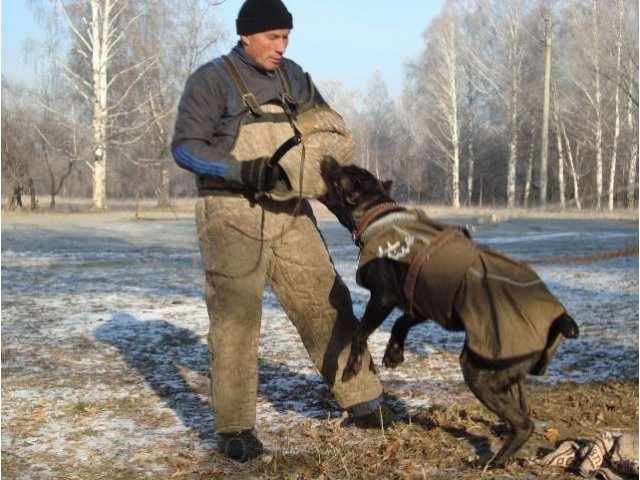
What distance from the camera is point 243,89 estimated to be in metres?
3.51

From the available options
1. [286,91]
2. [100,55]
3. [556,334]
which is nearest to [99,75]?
[100,55]

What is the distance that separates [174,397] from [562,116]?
37.4 m

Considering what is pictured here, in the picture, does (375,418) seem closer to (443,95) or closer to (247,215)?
(247,215)

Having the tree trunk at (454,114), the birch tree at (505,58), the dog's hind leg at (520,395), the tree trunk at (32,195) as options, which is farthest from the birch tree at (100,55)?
the dog's hind leg at (520,395)

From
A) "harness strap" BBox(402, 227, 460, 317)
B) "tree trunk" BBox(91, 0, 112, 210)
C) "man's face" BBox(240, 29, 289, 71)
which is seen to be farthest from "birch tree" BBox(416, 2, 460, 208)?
"harness strap" BBox(402, 227, 460, 317)

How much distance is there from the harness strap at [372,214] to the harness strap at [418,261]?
0.31 meters

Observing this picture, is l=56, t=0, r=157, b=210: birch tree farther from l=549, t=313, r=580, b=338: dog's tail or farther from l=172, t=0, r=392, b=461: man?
l=549, t=313, r=580, b=338: dog's tail

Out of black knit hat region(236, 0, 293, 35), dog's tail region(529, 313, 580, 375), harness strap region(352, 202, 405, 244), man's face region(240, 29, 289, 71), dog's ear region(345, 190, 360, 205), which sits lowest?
dog's tail region(529, 313, 580, 375)

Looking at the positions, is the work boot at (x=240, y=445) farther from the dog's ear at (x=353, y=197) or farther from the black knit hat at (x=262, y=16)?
the black knit hat at (x=262, y=16)

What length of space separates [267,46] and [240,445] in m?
1.99

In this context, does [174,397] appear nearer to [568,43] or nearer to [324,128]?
[324,128]

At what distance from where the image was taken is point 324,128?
367cm

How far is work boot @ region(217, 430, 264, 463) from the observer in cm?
345

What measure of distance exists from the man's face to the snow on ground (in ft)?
6.56
